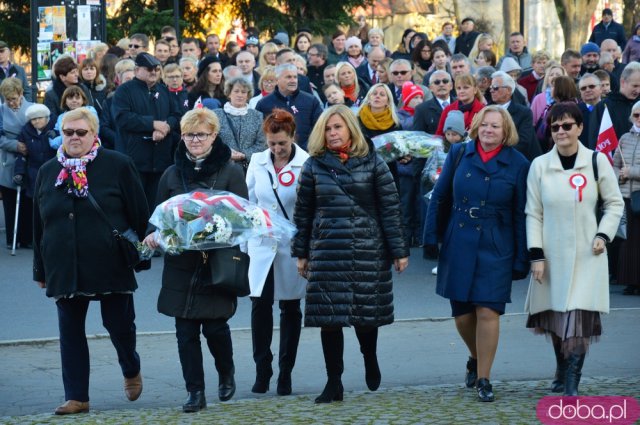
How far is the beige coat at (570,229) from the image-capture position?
838 centimetres

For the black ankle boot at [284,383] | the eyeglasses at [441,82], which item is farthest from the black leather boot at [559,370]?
the eyeglasses at [441,82]

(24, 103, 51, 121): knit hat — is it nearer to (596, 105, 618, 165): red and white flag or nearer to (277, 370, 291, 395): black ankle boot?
(596, 105, 618, 165): red and white flag

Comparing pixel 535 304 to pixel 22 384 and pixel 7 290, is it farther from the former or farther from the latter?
pixel 7 290

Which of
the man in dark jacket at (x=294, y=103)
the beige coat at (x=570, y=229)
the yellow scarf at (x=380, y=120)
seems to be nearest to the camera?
the beige coat at (x=570, y=229)

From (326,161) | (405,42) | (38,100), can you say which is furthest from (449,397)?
(405,42)

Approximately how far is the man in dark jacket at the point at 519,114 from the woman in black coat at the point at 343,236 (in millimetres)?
5206

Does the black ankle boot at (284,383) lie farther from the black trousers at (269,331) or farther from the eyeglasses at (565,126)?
the eyeglasses at (565,126)

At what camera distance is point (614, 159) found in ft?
42.3

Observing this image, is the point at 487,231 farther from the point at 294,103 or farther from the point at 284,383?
the point at 294,103

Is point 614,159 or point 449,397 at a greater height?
point 614,159

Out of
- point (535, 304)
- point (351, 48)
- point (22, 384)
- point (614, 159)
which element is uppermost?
point (351, 48)

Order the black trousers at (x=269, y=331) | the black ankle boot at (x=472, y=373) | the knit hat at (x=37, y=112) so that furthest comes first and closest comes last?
the knit hat at (x=37, y=112) < the black trousers at (x=269, y=331) < the black ankle boot at (x=472, y=373)

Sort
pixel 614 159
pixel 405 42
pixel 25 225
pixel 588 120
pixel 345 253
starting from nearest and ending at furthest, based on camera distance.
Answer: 1. pixel 345 253
2. pixel 614 159
3. pixel 588 120
4. pixel 25 225
5. pixel 405 42

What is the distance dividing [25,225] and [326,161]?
8.55m
